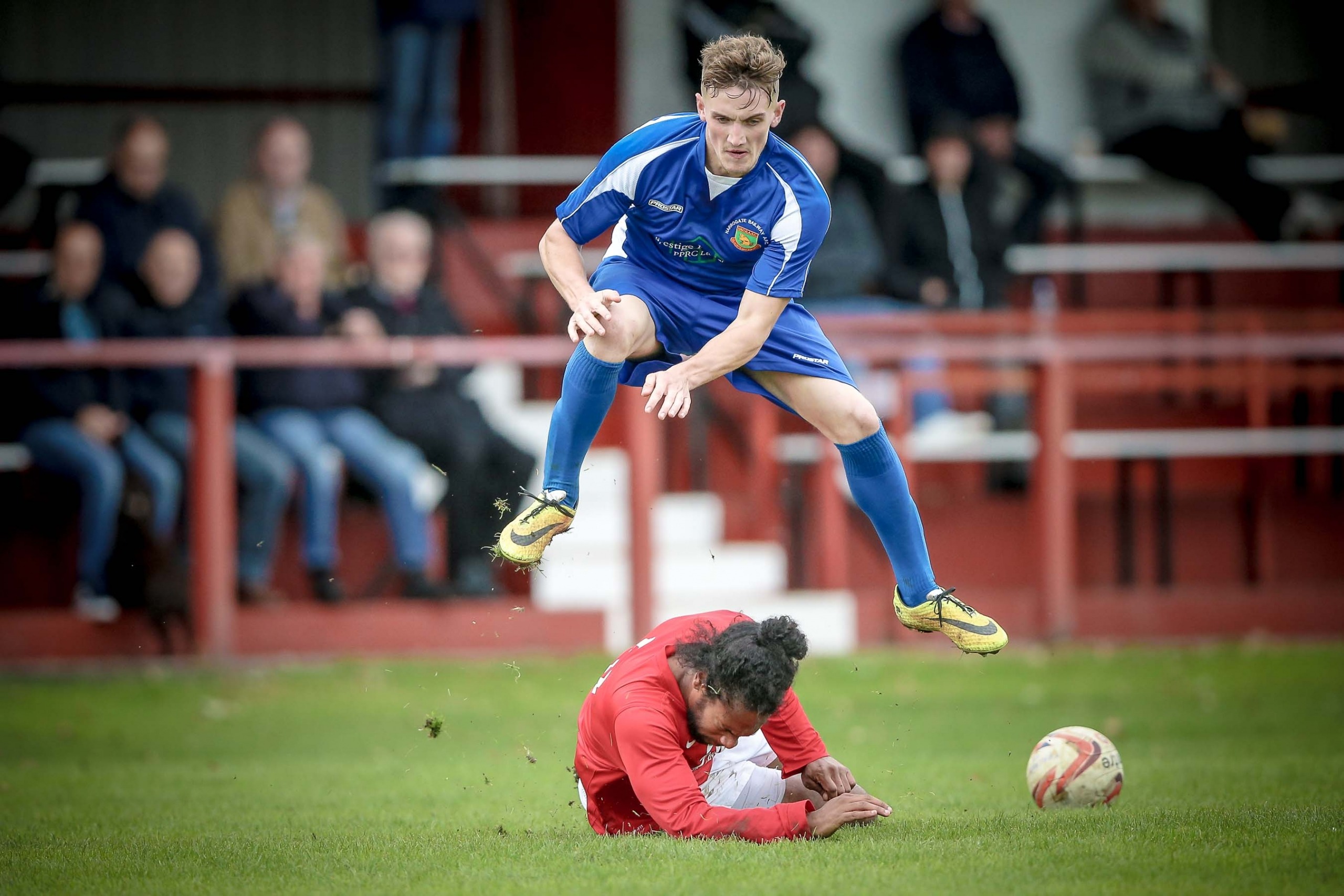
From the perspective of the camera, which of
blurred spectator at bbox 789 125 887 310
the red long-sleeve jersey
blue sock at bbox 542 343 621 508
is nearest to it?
the red long-sleeve jersey

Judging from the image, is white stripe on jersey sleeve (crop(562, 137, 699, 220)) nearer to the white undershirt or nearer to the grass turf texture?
the white undershirt

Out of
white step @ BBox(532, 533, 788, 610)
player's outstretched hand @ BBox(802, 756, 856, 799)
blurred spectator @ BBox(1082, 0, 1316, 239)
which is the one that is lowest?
player's outstretched hand @ BBox(802, 756, 856, 799)


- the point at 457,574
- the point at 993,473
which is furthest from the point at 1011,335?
the point at 457,574

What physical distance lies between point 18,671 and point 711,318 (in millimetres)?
5896

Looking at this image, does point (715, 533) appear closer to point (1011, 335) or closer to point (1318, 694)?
point (1011, 335)

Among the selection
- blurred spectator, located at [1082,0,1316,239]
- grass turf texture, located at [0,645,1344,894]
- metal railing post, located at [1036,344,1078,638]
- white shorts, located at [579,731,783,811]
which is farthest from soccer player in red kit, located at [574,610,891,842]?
blurred spectator, located at [1082,0,1316,239]

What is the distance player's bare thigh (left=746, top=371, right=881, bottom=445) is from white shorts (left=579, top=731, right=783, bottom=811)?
3.86 ft

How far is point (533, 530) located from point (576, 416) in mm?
444

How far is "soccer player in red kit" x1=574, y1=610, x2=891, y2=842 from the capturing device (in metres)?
4.91

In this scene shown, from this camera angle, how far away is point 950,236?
11406 mm

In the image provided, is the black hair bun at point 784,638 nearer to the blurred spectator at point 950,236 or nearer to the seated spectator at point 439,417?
the seated spectator at point 439,417

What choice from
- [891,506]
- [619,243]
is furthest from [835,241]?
[891,506]

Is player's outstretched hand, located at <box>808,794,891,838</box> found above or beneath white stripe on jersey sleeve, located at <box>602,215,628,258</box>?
beneath

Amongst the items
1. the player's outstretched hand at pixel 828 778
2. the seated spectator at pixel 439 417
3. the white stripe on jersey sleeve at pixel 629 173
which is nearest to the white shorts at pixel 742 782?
the player's outstretched hand at pixel 828 778
